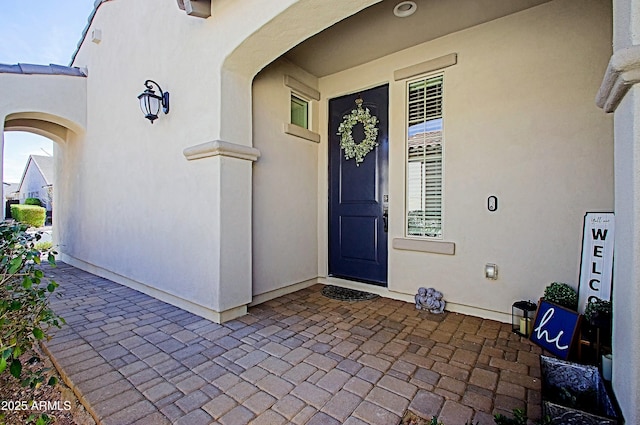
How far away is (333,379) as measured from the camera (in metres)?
1.91

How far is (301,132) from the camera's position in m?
3.93

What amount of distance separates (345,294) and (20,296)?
2.98 meters

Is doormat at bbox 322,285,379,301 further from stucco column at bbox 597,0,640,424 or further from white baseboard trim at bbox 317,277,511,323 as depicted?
stucco column at bbox 597,0,640,424

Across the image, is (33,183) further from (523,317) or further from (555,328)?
(555,328)

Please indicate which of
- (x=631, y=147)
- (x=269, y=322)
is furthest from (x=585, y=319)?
(x=269, y=322)

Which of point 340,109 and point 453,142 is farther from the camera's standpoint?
point 340,109

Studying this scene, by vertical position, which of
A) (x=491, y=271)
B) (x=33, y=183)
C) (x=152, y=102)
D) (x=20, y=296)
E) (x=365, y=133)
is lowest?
(x=491, y=271)

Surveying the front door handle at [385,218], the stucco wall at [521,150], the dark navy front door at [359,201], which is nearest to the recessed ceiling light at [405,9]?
the stucco wall at [521,150]

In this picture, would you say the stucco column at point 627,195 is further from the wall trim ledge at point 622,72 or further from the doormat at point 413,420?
the doormat at point 413,420

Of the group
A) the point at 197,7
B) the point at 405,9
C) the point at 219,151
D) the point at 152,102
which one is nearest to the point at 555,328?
the point at 405,9

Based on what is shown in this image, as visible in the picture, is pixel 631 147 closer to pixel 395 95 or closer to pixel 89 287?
pixel 395 95

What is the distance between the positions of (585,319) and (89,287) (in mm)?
5607

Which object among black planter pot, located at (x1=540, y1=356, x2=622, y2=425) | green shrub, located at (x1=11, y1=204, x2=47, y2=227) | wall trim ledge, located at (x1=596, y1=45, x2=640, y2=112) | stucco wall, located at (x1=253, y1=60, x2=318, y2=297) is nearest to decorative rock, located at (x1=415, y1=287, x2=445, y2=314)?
black planter pot, located at (x1=540, y1=356, x2=622, y2=425)

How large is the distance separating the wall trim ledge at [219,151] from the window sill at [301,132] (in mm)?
838
